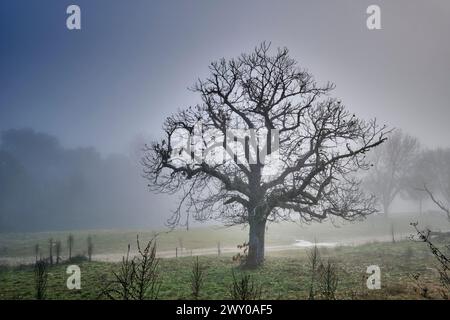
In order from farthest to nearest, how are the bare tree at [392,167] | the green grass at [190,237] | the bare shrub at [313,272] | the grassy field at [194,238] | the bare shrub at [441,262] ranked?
the bare tree at [392,167] → the green grass at [190,237] → the grassy field at [194,238] → the bare shrub at [313,272] → the bare shrub at [441,262]

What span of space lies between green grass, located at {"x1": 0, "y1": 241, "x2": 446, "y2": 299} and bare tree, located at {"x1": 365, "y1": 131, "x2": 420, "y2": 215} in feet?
140

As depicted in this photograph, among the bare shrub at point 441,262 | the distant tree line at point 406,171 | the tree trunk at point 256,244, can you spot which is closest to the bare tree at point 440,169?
the distant tree line at point 406,171

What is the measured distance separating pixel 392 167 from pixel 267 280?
57135mm

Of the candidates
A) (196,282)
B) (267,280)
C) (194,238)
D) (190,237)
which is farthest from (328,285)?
(190,237)

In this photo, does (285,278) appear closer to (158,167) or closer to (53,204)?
(158,167)

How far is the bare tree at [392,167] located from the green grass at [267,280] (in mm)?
42716

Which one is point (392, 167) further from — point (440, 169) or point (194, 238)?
point (194, 238)

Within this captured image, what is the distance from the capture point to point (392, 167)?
63500mm

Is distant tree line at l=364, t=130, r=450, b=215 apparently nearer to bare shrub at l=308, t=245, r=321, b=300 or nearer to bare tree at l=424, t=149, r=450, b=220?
bare tree at l=424, t=149, r=450, b=220

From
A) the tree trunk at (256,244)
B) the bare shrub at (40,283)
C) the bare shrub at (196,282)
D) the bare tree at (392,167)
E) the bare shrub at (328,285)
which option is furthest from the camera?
the bare tree at (392,167)

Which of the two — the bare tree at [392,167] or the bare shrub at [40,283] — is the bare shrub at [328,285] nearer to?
the bare shrub at [40,283]

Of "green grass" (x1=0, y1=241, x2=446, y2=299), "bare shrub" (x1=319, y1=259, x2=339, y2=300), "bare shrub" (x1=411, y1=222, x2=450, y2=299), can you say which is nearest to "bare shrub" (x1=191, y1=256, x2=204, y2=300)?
"green grass" (x1=0, y1=241, x2=446, y2=299)

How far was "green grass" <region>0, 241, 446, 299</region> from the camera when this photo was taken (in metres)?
11.8

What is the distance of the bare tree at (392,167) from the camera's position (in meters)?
61.4
